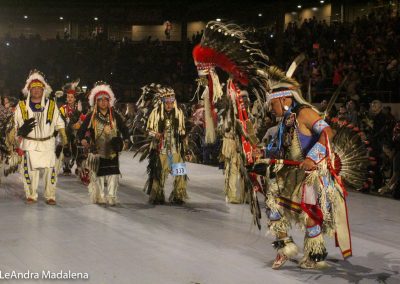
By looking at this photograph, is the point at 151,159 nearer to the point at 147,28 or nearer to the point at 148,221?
the point at 148,221

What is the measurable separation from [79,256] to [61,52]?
71.9 feet

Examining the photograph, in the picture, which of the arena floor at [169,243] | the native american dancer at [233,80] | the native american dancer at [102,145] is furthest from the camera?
the native american dancer at [102,145]

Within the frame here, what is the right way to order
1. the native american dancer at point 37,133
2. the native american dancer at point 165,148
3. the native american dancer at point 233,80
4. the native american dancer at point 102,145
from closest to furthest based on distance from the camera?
the native american dancer at point 233,80 < the native american dancer at point 37,133 < the native american dancer at point 102,145 < the native american dancer at point 165,148

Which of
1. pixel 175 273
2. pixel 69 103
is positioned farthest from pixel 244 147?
pixel 69 103

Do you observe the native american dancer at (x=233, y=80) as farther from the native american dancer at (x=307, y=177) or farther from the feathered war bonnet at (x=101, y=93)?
the feathered war bonnet at (x=101, y=93)

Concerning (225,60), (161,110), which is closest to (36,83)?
(161,110)

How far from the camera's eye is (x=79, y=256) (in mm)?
5648

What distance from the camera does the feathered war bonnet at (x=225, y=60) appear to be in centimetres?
673

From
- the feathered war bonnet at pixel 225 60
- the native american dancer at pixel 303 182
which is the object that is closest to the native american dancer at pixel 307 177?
the native american dancer at pixel 303 182

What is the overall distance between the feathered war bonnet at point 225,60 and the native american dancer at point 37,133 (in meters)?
2.17

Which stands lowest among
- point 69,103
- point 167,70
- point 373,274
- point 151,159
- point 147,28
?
A: point 373,274

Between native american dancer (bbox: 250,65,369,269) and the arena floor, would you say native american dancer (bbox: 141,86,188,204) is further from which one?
native american dancer (bbox: 250,65,369,269)

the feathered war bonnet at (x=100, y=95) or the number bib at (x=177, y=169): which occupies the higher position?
the feathered war bonnet at (x=100, y=95)

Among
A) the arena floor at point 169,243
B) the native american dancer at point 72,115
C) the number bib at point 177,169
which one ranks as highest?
the native american dancer at point 72,115
